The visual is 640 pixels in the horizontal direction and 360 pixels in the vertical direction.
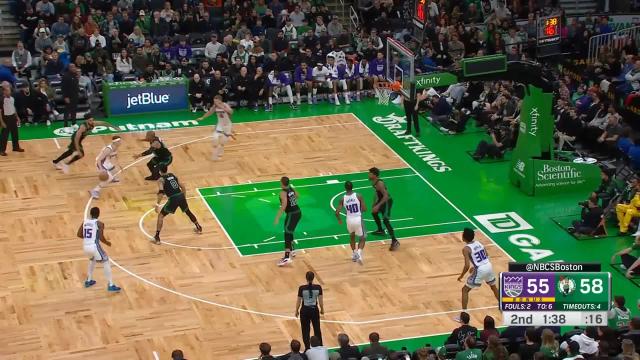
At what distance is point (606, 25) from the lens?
37.8 metres

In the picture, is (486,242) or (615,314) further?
(486,242)

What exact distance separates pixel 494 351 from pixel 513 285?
1.09 m

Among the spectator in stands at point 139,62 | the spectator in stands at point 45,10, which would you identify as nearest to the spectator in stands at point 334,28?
the spectator in stands at point 139,62

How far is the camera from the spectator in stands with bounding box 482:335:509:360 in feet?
53.9

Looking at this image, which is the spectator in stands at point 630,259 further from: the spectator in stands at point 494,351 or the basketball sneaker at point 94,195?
the basketball sneaker at point 94,195

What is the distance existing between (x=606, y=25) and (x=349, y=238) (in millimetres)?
16694

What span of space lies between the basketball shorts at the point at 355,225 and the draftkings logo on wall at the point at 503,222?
11.4ft

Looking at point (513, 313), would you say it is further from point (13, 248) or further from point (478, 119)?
point (478, 119)

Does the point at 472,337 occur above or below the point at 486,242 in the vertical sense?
above

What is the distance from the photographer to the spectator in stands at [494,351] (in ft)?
53.9

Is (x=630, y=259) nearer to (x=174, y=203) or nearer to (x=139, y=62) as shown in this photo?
(x=174, y=203)

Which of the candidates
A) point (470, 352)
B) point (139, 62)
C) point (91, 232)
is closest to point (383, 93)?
point (139, 62)

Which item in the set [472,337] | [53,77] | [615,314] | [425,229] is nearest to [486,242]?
[425,229]

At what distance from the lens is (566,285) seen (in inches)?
633
